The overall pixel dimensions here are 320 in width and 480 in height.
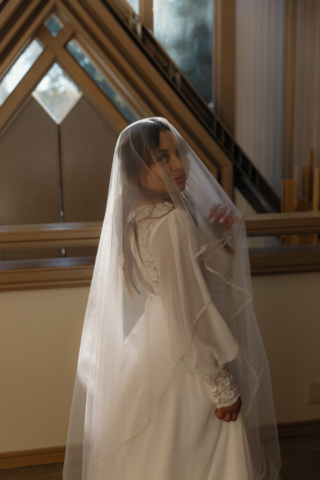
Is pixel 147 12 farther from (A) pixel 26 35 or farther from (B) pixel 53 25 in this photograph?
(A) pixel 26 35

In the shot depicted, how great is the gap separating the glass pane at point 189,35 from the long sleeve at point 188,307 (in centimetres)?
301

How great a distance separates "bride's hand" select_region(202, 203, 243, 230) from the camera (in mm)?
1128

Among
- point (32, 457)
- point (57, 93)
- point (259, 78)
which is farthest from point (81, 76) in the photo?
point (32, 457)

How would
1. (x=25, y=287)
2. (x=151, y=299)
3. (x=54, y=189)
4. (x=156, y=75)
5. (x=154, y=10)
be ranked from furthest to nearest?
(x=154, y=10) < (x=54, y=189) < (x=156, y=75) < (x=25, y=287) < (x=151, y=299)

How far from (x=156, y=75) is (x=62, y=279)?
1645mm

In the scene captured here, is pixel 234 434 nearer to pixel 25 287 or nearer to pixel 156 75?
pixel 25 287

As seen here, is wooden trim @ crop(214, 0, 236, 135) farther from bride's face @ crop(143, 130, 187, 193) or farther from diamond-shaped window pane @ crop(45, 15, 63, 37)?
bride's face @ crop(143, 130, 187, 193)

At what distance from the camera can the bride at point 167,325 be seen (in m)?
1.08

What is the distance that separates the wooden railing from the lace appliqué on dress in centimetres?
75

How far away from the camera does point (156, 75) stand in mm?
2869

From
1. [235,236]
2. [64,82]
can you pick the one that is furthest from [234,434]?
[64,82]

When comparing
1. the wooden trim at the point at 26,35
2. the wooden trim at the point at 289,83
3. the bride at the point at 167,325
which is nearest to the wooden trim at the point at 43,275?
the bride at the point at 167,325

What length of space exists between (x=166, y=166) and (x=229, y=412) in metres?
0.60

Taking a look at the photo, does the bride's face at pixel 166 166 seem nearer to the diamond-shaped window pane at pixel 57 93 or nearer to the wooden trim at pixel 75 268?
the wooden trim at pixel 75 268
